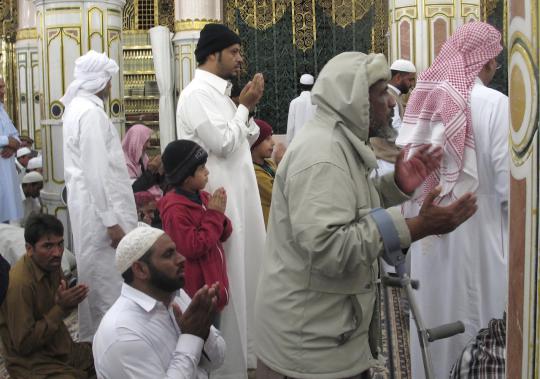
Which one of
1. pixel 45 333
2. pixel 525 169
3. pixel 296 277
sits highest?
pixel 525 169

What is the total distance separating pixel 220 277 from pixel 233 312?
0.81 ft

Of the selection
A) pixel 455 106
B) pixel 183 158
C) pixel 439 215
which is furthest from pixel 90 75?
pixel 439 215

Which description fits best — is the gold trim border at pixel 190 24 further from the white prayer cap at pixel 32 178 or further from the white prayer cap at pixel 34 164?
the white prayer cap at pixel 32 178

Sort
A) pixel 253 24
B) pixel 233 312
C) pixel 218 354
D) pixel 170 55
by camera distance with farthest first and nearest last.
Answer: pixel 253 24 < pixel 170 55 < pixel 233 312 < pixel 218 354

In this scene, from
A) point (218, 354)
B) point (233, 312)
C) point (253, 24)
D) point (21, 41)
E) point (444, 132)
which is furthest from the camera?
point (253, 24)

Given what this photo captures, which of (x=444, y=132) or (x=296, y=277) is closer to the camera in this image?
(x=296, y=277)

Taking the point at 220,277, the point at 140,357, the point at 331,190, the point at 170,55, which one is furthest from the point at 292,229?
the point at 170,55

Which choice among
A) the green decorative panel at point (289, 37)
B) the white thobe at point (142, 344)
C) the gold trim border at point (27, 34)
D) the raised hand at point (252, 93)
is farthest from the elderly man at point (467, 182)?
the gold trim border at point (27, 34)

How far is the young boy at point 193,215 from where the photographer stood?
3.36 meters

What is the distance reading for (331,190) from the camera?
6.59 ft

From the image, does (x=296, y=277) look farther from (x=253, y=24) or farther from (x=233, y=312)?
(x=253, y=24)

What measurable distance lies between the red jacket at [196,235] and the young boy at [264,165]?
0.77 metres

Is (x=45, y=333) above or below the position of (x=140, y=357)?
below

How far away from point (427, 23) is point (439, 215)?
19.6 ft
